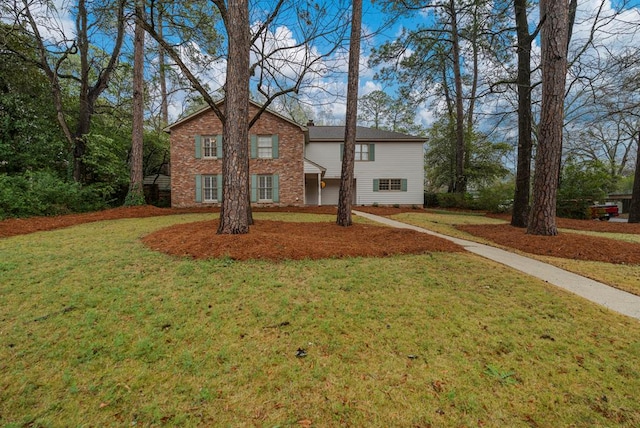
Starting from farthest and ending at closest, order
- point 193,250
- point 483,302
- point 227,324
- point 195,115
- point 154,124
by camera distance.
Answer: point 154,124
point 195,115
point 193,250
point 483,302
point 227,324

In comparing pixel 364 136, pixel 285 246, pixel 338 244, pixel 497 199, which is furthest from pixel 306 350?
pixel 364 136

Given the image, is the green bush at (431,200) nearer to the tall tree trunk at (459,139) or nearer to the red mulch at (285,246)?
the tall tree trunk at (459,139)

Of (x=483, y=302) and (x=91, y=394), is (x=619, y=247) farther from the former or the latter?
(x=91, y=394)

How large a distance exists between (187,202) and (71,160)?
5447 millimetres

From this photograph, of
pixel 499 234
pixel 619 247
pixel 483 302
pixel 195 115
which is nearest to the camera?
pixel 483 302

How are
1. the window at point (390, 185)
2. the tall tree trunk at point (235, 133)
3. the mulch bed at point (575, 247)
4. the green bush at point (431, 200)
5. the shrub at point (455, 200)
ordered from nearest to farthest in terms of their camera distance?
the mulch bed at point (575, 247) → the tall tree trunk at point (235, 133) → the shrub at point (455, 200) → the window at point (390, 185) → the green bush at point (431, 200)

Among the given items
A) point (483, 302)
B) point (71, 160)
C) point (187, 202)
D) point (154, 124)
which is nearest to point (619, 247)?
point (483, 302)

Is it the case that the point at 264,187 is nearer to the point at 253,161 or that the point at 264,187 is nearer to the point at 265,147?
the point at 253,161

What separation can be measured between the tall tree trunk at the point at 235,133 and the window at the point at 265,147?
33.1 feet

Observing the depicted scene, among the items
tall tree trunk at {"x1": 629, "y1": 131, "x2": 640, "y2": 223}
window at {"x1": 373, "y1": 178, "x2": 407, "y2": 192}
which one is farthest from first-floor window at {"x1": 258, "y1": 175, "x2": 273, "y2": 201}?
tall tree trunk at {"x1": 629, "y1": 131, "x2": 640, "y2": 223}

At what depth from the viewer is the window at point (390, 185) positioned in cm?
1914

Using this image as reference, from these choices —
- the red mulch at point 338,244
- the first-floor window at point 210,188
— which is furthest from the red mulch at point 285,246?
the first-floor window at point 210,188

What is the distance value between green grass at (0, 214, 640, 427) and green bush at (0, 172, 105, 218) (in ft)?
24.2

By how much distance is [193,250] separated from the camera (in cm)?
482
